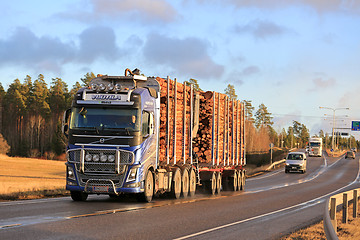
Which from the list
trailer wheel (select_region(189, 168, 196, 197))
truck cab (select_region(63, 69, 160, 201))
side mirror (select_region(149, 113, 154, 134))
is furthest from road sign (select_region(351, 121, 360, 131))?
truck cab (select_region(63, 69, 160, 201))

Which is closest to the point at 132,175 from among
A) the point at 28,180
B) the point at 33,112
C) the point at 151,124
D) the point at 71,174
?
the point at 151,124

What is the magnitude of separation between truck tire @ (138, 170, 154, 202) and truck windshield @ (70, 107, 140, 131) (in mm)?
1767

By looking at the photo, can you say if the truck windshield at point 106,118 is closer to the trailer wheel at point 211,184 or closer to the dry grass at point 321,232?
the dry grass at point 321,232

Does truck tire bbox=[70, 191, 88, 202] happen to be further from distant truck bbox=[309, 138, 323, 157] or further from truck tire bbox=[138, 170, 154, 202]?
distant truck bbox=[309, 138, 323, 157]

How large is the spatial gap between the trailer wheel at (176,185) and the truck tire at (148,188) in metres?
1.89

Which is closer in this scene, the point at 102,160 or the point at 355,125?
the point at 102,160

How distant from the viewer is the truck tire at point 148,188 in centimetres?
1709

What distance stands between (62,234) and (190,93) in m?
12.6

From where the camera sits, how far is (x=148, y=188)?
17.4 meters

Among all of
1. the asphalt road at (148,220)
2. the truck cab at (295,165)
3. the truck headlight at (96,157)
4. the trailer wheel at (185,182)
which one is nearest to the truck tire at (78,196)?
the asphalt road at (148,220)

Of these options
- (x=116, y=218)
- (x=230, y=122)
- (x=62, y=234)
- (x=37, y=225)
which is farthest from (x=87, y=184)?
(x=230, y=122)

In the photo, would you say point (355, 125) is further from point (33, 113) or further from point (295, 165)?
point (33, 113)

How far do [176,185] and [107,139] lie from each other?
176 inches

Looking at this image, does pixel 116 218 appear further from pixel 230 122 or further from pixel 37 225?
pixel 230 122
